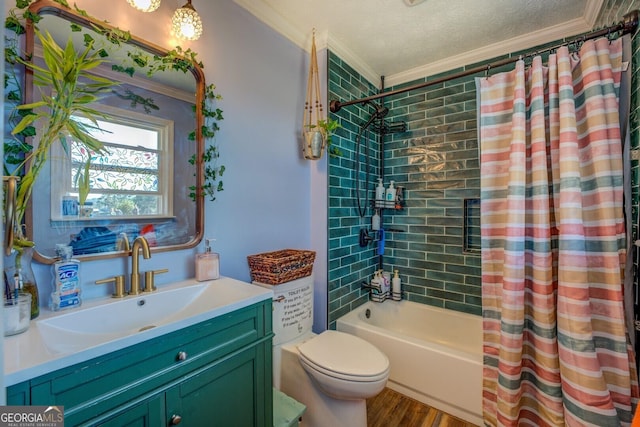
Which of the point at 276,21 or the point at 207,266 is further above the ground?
the point at 276,21

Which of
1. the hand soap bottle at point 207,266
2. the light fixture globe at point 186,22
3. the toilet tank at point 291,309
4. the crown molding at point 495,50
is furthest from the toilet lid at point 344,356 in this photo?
the crown molding at point 495,50

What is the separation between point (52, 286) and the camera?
1.02m

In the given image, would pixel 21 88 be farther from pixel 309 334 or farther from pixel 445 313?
pixel 445 313

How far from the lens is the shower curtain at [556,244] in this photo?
121 centimetres

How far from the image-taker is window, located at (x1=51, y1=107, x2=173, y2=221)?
1.07m

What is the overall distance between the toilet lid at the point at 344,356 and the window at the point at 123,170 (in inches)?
41.6

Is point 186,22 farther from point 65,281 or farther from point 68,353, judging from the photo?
point 68,353

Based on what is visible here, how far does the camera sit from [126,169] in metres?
1.23

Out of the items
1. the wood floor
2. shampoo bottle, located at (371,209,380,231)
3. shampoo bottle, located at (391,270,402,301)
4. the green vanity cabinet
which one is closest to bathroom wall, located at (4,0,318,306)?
the green vanity cabinet

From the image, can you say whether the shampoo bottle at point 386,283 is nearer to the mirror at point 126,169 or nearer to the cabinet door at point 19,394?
the mirror at point 126,169

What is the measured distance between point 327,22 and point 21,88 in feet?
5.54

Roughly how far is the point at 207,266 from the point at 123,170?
1.85ft

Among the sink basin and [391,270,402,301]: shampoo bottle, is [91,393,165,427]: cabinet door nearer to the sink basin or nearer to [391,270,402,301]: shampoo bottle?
the sink basin

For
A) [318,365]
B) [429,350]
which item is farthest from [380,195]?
[318,365]
